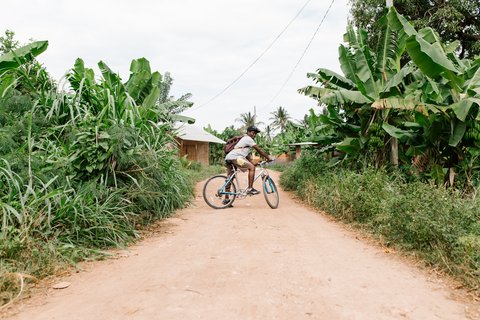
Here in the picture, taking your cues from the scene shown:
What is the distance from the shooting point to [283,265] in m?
3.83

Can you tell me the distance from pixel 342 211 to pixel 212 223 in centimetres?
253

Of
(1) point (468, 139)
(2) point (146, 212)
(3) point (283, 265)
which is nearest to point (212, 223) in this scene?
(2) point (146, 212)

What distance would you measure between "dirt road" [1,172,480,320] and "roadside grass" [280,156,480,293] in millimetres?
281

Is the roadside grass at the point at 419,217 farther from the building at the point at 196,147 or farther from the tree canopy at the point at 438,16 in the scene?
the building at the point at 196,147

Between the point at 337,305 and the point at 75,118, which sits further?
the point at 75,118

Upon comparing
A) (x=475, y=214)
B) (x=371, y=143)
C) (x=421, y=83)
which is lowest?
(x=475, y=214)

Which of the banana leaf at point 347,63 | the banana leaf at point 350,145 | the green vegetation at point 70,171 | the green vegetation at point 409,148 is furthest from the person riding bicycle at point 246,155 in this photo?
the banana leaf at point 347,63

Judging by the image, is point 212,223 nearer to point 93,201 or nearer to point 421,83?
point 93,201

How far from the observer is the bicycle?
25.6 ft

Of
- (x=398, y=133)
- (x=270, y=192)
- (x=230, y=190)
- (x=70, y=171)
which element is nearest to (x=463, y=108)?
(x=398, y=133)

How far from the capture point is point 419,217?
4.30 meters

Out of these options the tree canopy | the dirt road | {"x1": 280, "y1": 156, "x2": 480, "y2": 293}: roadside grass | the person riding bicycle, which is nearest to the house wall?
the tree canopy

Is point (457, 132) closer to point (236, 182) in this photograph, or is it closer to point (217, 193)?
point (236, 182)

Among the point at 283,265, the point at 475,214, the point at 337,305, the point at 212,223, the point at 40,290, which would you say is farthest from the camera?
the point at 212,223
